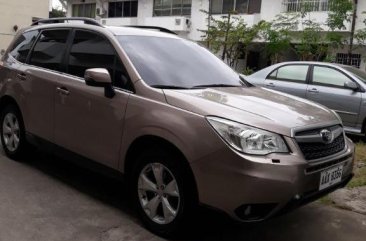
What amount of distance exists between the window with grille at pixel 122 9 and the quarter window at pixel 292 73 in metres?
27.4

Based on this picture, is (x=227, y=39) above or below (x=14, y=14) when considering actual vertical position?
below

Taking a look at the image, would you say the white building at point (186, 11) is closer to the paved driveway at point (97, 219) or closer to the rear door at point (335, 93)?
the rear door at point (335, 93)

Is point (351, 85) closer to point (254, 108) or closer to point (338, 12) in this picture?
Answer: point (254, 108)

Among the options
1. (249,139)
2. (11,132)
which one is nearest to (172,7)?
(11,132)

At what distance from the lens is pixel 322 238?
4.12 m

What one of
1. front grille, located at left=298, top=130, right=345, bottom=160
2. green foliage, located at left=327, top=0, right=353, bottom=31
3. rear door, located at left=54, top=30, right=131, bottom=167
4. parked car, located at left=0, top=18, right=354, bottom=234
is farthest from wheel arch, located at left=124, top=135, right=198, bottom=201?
green foliage, located at left=327, top=0, right=353, bottom=31

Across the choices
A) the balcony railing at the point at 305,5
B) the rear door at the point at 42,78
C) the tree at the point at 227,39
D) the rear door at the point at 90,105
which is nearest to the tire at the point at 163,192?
the rear door at the point at 90,105

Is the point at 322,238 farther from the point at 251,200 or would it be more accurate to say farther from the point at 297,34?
the point at 297,34

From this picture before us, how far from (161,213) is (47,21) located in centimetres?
311

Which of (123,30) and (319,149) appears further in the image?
(123,30)

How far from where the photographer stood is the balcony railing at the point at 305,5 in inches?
979

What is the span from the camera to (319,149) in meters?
3.76

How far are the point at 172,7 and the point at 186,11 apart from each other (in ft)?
4.35

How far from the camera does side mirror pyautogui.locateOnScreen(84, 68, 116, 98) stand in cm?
423
